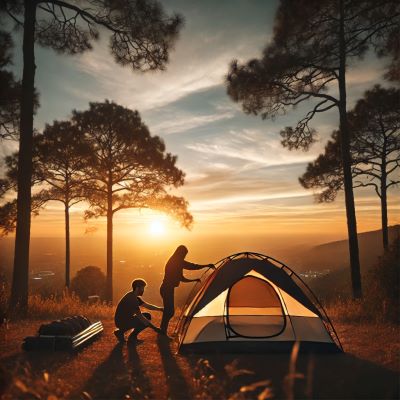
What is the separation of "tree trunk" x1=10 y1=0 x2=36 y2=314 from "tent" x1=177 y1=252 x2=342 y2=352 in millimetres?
4465

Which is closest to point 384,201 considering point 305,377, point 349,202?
point 349,202

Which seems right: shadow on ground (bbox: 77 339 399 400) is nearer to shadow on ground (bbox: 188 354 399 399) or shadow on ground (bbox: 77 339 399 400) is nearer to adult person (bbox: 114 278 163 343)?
shadow on ground (bbox: 188 354 399 399)

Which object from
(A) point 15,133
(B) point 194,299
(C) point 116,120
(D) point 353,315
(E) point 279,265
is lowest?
(D) point 353,315

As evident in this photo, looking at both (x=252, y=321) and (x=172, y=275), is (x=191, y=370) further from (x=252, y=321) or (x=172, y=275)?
(x=252, y=321)

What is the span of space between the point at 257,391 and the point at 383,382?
5.79ft

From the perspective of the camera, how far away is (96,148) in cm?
1719

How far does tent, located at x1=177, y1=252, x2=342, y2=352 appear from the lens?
7188 millimetres

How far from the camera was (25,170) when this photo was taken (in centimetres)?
1021

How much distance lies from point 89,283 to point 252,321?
18.8 m

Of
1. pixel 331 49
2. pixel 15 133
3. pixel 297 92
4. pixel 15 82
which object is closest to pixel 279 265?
pixel 297 92

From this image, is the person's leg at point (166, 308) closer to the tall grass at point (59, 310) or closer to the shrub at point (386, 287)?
the tall grass at point (59, 310)

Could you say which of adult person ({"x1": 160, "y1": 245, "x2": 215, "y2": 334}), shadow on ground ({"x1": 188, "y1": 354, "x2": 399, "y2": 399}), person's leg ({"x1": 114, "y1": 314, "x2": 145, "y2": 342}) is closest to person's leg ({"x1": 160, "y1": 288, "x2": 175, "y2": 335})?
adult person ({"x1": 160, "y1": 245, "x2": 215, "y2": 334})

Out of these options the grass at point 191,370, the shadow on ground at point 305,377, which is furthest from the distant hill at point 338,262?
the shadow on ground at point 305,377

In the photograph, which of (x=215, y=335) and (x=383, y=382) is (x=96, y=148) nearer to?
(x=215, y=335)
